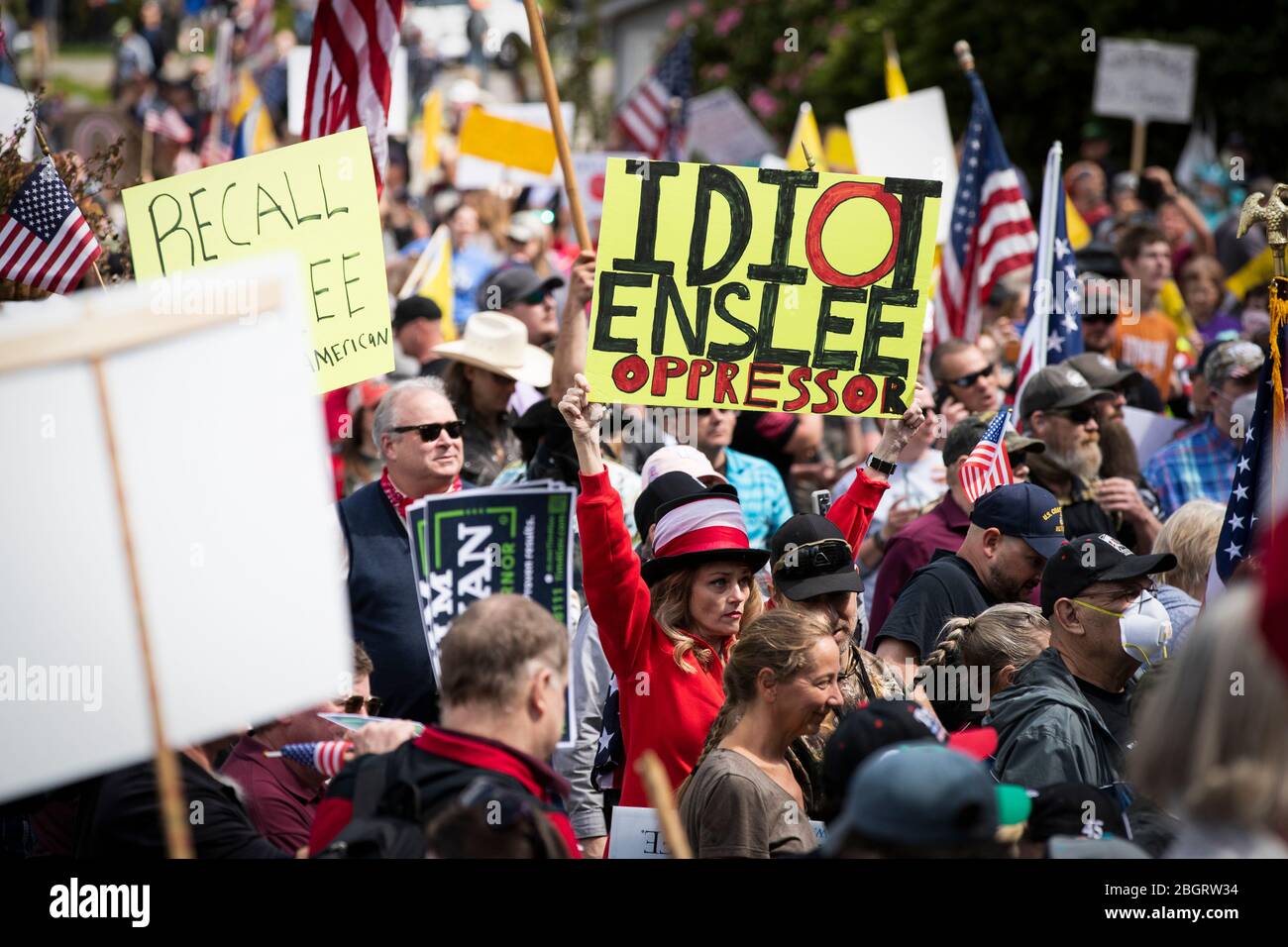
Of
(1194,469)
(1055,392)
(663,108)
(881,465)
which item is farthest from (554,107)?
(663,108)

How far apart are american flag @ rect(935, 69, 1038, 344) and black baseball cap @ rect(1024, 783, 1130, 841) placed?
5.88 meters

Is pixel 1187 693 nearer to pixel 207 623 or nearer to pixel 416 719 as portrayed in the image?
pixel 207 623

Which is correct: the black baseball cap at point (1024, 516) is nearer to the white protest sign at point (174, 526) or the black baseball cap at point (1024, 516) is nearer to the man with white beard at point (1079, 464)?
the man with white beard at point (1079, 464)

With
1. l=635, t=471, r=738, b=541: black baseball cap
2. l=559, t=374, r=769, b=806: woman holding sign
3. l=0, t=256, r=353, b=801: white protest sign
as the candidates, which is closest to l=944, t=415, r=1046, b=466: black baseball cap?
l=635, t=471, r=738, b=541: black baseball cap

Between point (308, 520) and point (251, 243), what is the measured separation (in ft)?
11.2

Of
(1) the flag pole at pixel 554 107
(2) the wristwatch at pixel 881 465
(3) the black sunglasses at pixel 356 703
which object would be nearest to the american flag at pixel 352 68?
(1) the flag pole at pixel 554 107

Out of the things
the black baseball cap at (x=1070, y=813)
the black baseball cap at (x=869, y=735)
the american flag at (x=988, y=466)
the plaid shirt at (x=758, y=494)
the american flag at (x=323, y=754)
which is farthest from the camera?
the plaid shirt at (x=758, y=494)

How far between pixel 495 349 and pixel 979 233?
3539 millimetres

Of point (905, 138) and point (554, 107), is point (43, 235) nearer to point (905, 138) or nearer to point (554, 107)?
point (554, 107)

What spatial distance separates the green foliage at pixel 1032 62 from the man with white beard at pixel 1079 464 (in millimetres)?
9470

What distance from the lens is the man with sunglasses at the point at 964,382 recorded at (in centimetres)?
806
